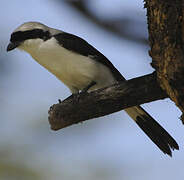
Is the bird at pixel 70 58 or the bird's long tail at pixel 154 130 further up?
the bird at pixel 70 58

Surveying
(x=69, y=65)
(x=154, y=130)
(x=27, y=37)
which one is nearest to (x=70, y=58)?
(x=69, y=65)

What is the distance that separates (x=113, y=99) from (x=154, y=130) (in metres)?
0.87

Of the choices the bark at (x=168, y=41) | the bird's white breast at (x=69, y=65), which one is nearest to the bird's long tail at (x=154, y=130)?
the bird's white breast at (x=69, y=65)

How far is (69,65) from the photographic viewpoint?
398 centimetres

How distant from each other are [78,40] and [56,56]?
25 centimetres

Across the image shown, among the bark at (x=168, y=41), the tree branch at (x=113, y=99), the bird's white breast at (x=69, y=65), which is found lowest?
the bird's white breast at (x=69, y=65)

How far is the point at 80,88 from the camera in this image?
418 centimetres

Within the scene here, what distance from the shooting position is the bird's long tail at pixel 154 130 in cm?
344

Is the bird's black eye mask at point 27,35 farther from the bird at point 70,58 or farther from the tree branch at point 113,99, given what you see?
the tree branch at point 113,99

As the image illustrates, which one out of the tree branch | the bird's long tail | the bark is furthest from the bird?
the bark

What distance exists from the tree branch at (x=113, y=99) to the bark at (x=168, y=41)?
195 mm

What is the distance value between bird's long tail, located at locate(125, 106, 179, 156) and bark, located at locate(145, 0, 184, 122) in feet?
2.70

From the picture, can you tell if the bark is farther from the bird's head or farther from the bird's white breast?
the bird's head

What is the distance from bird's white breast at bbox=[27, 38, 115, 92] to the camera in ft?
13.0
